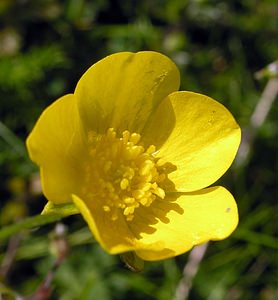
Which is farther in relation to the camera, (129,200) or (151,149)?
(151,149)

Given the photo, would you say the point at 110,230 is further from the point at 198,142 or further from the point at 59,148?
the point at 198,142

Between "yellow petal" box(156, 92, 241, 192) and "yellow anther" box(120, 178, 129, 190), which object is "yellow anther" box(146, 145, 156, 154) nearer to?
"yellow petal" box(156, 92, 241, 192)

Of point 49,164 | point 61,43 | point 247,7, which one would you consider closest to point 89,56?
point 61,43

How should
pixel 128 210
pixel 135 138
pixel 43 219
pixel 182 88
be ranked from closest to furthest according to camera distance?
pixel 43 219, pixel 128 210, pixel 135 138, pixel 182 88

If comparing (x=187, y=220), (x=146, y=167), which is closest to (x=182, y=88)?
(x=146, y=167)

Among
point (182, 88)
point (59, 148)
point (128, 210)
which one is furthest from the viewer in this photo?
point (182, 88)

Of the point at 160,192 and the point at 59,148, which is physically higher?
the point at 59,148

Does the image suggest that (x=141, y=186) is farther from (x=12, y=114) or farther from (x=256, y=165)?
(x=256, y=165)

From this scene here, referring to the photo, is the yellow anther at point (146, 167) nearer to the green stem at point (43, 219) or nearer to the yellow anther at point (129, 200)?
the yellow anther at point (129, 200)
